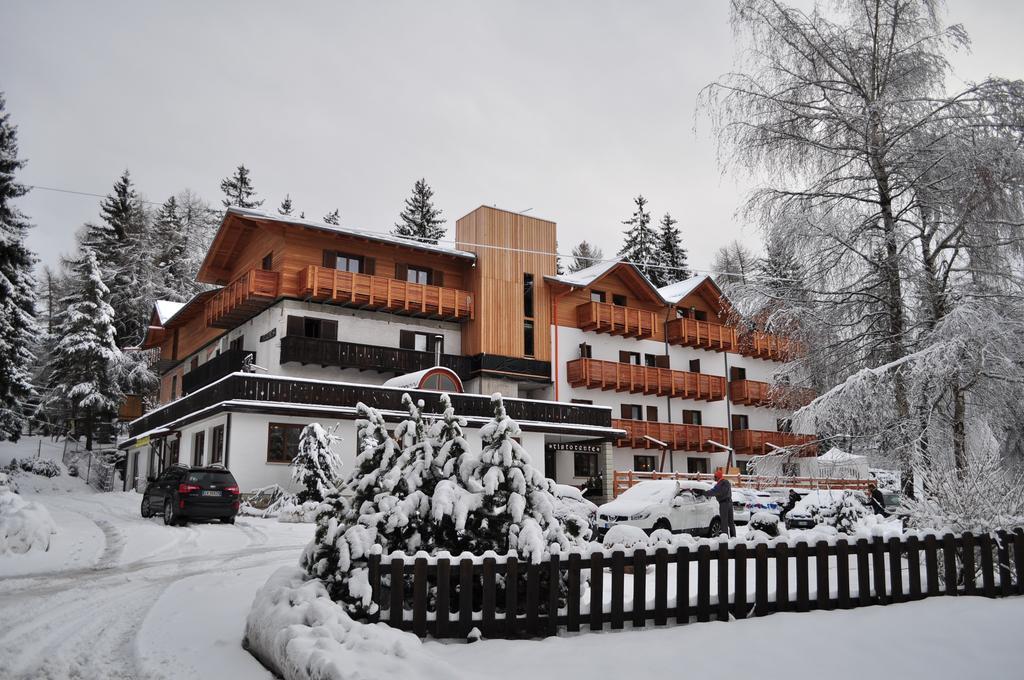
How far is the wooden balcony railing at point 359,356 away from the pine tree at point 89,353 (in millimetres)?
19591

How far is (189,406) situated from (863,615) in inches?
1120

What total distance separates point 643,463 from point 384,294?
55.8 feet

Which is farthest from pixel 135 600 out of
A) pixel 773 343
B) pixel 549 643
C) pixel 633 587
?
pixel 773 343

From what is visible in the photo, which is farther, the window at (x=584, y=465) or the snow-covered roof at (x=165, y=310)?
the snow-covered roof at (x=165, y=310)

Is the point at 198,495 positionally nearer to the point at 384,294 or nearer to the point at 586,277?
the point at 384,294

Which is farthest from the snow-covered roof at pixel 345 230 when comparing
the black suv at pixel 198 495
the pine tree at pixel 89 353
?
the pine tree at pixel 89 353

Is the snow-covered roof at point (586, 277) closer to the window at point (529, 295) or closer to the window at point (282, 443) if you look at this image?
the window at point (529, 295)

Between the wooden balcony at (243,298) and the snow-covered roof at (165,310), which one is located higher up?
the snow-covered roof at (165,310)

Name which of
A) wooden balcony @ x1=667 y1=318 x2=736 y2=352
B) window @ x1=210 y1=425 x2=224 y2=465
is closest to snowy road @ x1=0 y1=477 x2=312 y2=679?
window @ x1=210 y1=425 x2=224 y2=465

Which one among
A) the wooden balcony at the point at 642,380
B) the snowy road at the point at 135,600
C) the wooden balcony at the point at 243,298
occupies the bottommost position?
the snowy road at the point at 135,600

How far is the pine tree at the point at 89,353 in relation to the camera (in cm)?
4491

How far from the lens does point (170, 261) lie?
2191 inches

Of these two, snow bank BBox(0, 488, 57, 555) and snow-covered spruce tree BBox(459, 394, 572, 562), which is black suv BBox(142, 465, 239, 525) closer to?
snow bank BBox(0, 488, 57, 555)

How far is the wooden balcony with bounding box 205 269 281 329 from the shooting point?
108 feet
